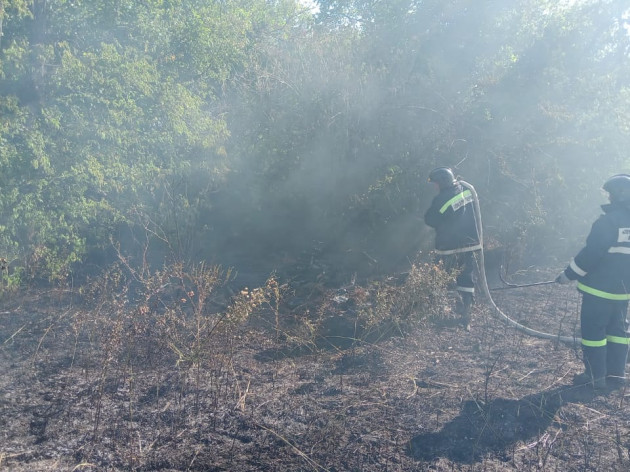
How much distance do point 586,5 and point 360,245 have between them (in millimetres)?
5851

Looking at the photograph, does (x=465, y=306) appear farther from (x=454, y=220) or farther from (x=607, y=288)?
(x=607, y=288)

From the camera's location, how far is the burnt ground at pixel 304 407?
3561 millimetres

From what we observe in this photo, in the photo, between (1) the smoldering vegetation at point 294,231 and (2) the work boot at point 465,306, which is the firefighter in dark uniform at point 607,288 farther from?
(2) the work boot at point 465,306

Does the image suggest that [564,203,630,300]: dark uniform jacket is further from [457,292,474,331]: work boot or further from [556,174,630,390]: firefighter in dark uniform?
[457,292,474,331]: work boot

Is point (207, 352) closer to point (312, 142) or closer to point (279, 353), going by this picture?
point (279, 353)

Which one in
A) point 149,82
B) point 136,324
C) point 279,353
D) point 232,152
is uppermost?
point 149,82

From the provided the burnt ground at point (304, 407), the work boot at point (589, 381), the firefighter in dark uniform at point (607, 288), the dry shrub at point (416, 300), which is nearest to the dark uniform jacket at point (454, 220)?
the dry shrub at point (416, 300)

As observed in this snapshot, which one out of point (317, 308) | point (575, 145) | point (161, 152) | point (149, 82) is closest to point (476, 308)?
point (317, 308)

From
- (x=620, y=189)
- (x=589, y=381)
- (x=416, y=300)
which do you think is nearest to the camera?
(x=620, y=189)

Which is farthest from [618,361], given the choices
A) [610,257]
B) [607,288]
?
[610,257]

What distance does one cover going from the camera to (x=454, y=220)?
20.6 ft

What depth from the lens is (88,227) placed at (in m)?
7.59

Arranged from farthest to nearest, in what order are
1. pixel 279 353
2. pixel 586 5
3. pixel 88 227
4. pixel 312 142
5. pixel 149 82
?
pixel 586 5, pixel 312 142, pixel 149 82, pixel 88 227, pixel 279 353

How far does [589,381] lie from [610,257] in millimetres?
1055
